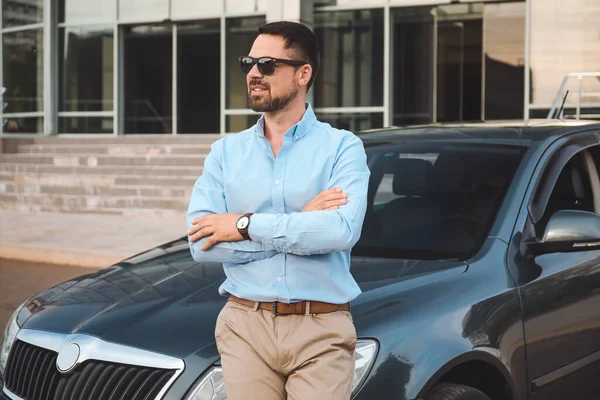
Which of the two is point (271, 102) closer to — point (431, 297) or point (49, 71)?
point (431, 297)

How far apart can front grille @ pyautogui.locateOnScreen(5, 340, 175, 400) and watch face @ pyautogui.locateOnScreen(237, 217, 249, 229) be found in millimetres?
601

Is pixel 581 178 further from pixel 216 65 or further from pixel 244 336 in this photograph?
pixel 216 65

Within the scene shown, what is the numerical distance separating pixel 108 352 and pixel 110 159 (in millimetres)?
16723

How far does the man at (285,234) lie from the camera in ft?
8.80

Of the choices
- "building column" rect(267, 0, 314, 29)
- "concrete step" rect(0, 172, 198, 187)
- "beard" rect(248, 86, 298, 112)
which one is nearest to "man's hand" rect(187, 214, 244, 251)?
"beard" rect(248, 86, 298, 112)

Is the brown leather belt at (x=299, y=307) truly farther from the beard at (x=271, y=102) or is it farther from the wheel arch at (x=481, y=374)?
the wheel arch at (x=481, y=374)

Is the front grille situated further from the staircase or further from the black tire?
the staircase

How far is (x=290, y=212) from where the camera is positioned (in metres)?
2.79

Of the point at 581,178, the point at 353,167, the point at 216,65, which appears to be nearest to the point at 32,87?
the point at 216,65

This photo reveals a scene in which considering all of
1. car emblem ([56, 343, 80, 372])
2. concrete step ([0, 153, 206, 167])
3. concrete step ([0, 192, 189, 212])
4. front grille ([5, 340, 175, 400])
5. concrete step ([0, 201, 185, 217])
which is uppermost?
concrete step ([0, 153, 206, 167])

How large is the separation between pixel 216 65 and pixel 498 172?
19437 mm

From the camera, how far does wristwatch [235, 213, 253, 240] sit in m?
2.74

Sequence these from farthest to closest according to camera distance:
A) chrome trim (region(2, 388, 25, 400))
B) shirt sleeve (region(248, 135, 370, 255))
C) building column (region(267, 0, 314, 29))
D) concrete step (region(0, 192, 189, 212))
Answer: building column (region(267, 0, 314, 29)) < concrete step (region(0, 192, 189, 212)) < chrome trim (region(2, 388, 25, 400)) < shirt sleeve (region(248, 135, 370, 255))

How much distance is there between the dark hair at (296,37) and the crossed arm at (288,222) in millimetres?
291
